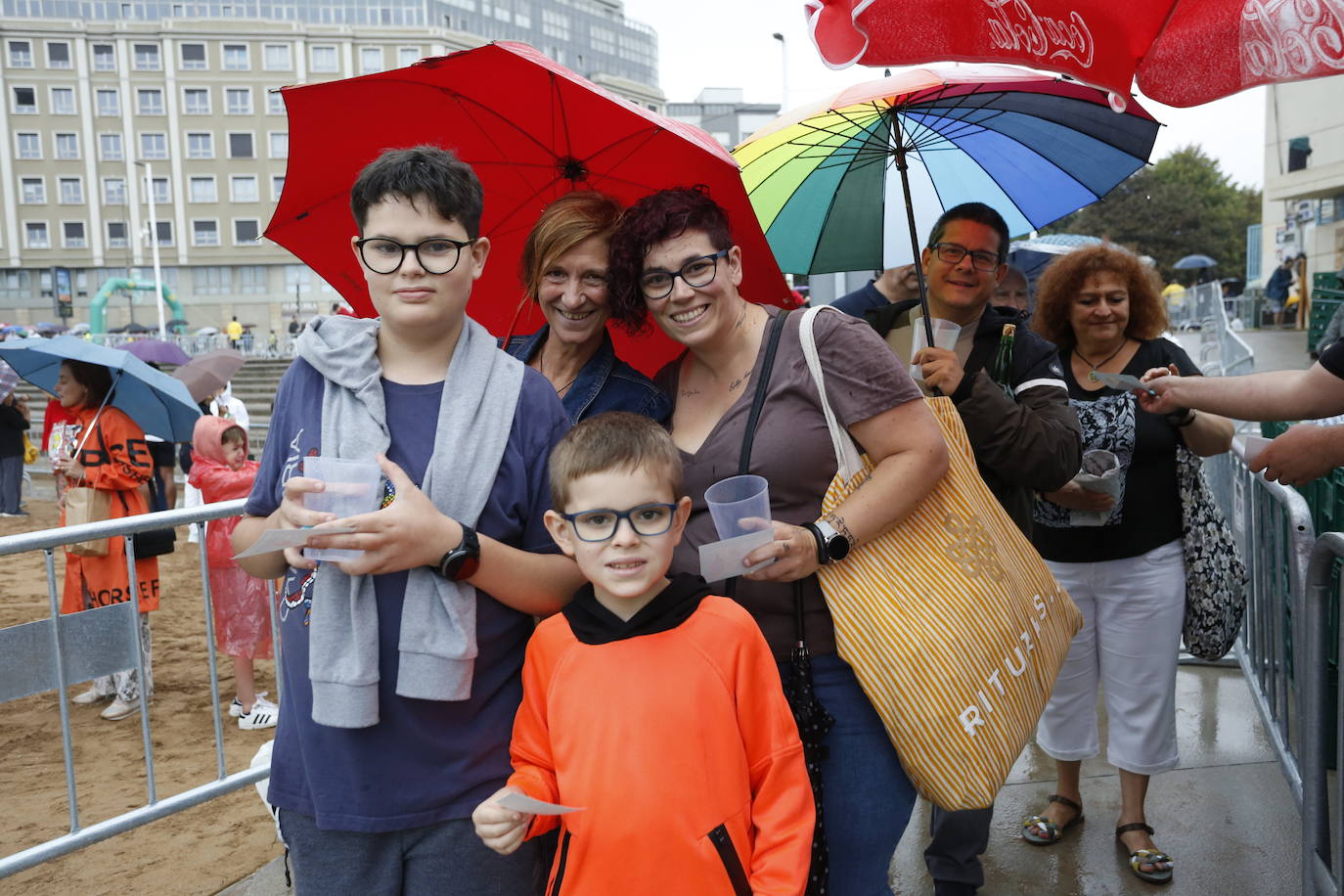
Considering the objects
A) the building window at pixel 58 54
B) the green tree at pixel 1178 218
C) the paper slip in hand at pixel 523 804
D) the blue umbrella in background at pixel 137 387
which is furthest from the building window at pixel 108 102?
the paper slip in hand at pixel 523 804

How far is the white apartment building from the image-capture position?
7175cm

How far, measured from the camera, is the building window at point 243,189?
72.1 meters

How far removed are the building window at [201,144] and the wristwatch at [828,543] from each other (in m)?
80.5

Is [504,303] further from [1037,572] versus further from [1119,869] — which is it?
[1119,869]

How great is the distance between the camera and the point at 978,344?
305cm

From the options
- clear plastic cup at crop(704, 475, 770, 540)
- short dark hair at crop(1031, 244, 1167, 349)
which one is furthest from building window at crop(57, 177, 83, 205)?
clear plastic cup at crop(704, 475, 770, 540)

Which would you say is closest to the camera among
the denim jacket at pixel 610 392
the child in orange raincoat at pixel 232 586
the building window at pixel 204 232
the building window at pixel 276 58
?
the denim jacket at pixel 610 392

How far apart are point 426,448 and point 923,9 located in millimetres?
1533

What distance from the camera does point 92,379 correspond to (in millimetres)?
6512

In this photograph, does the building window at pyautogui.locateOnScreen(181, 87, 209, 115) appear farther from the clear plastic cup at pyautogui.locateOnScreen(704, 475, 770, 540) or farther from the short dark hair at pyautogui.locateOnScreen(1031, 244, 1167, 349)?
the clear plastic cup at pyautogui.locateOnScreen(704, 475, 770, 540)

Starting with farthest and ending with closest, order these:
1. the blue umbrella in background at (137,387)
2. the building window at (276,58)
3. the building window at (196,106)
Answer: the building window at (276,58)
the building window at (196,106)
the blue umbrella in background at (137,387)

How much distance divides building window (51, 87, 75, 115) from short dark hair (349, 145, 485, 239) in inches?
3384

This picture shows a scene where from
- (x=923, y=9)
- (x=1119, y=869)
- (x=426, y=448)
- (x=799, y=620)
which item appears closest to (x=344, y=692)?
(x=426, y=448)

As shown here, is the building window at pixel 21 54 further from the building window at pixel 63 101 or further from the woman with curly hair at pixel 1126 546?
the woman with curly hair at pixel 1126 546
